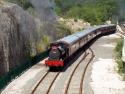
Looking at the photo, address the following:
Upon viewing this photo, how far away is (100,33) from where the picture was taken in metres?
80.9

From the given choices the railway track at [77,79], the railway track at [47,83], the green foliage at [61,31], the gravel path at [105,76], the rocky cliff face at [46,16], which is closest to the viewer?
the railway track at [47,83]

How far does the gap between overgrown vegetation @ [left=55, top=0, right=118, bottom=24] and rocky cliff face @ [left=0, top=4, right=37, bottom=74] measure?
6770 centimetres

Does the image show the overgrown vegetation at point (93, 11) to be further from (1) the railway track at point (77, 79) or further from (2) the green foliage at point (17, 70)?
(2) the green foliage at point (17, 70)

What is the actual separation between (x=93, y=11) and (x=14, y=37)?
8186 centimetres

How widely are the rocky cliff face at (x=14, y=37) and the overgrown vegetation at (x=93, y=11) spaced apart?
67.7 metres

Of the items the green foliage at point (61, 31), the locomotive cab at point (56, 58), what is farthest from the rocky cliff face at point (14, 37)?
the green foliage at point (61, 31)

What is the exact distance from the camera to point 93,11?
406ft

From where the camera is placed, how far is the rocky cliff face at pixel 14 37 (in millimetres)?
39656

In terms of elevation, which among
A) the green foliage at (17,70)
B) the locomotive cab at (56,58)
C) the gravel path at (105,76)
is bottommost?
the gravel path at (105,76)

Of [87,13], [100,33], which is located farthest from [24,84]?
[87,13]

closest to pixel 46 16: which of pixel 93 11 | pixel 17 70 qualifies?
pixel 17 70

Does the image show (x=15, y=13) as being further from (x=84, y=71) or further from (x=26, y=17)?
(x=84, y=71)

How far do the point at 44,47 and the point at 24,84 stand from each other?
833 inches

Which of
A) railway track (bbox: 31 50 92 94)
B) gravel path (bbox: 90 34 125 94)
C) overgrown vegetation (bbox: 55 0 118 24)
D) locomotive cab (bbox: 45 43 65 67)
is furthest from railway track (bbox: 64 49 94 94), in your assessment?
overgrown vegetation (bbox: 55 0 118 24)
